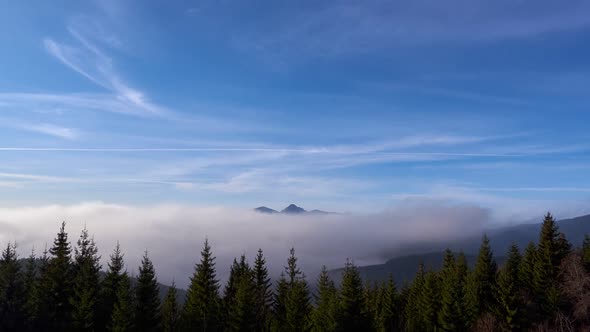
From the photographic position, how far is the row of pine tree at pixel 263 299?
44906 millimetres

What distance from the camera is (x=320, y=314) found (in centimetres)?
5041

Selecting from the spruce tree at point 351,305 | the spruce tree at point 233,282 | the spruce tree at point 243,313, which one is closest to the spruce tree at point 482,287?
the spruce tree at point 351,305

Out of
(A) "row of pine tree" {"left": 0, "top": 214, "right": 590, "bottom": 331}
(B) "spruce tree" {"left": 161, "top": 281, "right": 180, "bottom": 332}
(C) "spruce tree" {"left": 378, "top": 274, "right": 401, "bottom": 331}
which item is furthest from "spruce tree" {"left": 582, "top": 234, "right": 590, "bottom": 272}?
(B) "spruce tree" {"left": 161, "top": 281, "right": 180, "bottom": 332}

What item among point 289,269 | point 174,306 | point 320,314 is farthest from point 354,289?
point 174,306

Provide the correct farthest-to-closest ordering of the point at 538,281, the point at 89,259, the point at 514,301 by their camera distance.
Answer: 1. the point at 538,281
2. the point at 514,301
3. the point at 89,259

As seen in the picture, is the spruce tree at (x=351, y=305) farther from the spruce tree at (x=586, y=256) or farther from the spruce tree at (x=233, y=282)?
the spruce tree at (x=586, y=256)

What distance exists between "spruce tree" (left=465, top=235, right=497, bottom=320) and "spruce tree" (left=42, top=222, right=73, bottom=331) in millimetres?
53811

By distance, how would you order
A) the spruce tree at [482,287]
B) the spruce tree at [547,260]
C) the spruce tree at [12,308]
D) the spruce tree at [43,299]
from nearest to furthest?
the spruce tree at [12,308]
the spruce tree at [43,299]
the spruce tree at [482,287]
the spruce tree at [547,260]

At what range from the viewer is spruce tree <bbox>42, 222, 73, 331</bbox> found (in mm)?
48031

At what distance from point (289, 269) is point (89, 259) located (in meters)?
28.1

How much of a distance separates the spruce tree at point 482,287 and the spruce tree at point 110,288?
160 feet

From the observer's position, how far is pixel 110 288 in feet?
165

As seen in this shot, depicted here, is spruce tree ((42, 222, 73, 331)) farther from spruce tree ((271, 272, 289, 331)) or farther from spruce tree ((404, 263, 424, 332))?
spruce tree ((404, 263, 424, 332))

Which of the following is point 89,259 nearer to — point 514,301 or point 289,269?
point 289,269
